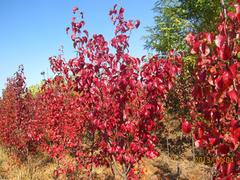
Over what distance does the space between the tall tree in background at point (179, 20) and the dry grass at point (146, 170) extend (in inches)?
264

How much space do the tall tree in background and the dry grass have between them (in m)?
6.70

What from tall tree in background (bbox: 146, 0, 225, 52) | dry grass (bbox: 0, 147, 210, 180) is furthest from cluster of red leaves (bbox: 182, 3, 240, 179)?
tall tree in background (bbox: 146, 0, 225, 52)

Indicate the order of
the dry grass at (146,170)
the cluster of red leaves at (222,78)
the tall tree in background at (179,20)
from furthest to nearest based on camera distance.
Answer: the tall tree in background at (179,20) < the dry grass at (146,170) < the cluster of red leaves at (222,78)

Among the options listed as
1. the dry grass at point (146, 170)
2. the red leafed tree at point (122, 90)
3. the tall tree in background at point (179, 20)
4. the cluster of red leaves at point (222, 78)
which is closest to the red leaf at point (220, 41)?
the cluster of red leaves at point (222, 78)

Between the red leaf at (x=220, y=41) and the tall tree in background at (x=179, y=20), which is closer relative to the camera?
the red leaf at (x=220, y=41)

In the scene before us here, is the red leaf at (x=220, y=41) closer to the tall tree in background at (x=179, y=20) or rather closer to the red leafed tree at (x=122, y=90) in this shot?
the red leafed tree at (x=122, y=90)

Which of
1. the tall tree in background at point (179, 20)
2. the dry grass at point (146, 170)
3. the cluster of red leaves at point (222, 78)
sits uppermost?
the tall tree in background at point (179, 20)

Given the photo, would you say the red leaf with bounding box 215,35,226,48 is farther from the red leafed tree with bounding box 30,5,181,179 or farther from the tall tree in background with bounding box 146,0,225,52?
the tall tree in background with bounding box 146,0,225,52

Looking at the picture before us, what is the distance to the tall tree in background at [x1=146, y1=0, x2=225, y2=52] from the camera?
1502 cm

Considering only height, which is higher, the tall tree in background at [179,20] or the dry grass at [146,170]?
the tall tree in background at [179,20]

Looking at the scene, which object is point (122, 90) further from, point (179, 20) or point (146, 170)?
point (179, 20)

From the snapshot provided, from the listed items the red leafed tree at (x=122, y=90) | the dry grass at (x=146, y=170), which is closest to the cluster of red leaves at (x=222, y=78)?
the red leafed tree at (x=122, y=90)

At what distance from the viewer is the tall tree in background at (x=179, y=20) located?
15016mm

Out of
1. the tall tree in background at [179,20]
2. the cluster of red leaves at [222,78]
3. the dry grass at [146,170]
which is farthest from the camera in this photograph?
the tall tree in background at [179,20]
